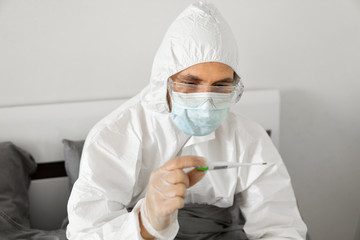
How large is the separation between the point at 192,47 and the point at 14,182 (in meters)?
0.94

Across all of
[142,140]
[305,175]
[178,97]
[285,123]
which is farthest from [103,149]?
[305,175]

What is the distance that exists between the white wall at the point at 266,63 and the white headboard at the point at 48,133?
0.09 metres

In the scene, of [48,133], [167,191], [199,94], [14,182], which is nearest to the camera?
[167,191]

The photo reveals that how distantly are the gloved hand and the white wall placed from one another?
0.88 m

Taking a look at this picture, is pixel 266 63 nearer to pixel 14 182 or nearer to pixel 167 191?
pixel 167 191

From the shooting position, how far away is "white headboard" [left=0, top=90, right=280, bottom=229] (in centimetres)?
183

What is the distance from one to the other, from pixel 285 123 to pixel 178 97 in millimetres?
1101

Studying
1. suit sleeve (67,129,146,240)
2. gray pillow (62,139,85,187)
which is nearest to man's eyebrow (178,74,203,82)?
suit sleeve (67,129,146,240)

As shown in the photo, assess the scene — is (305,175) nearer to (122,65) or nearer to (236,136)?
(236,136)

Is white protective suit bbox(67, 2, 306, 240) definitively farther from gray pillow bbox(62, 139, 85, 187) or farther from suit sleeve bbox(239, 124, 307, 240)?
gray pillow bbox(62, 139, 85, 187)

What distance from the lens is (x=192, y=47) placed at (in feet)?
4.50

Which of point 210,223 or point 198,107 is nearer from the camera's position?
point 198,107

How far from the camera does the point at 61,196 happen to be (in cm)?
194

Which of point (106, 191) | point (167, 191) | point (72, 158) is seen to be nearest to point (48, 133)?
point (72, 158)
